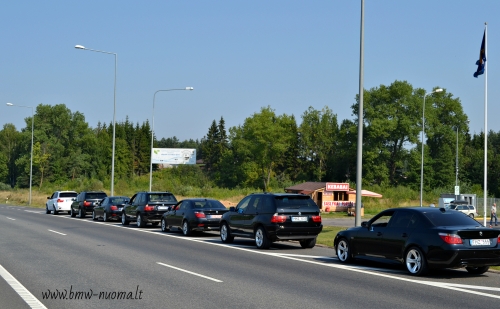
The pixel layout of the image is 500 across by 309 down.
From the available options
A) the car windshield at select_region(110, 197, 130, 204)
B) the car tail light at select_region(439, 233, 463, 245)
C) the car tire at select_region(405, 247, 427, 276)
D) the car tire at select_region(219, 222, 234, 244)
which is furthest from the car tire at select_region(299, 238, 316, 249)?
the car windshield at select_region(110, 197, 130, 204)

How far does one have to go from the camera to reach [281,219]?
19.5 metres

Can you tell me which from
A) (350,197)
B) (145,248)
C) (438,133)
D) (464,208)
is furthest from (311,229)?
(438,133)

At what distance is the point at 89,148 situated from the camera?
12744 centimetres

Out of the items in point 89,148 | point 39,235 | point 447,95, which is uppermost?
point 447,95

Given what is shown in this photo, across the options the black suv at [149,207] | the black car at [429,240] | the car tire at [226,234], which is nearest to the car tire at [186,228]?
the car tire at [226,234]

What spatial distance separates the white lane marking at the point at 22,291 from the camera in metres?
10.1

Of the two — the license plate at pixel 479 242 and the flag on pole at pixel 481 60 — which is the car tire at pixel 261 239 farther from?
the flag on pole at pixel 481 60

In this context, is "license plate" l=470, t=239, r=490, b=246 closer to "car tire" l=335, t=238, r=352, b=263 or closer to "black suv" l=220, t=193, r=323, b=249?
"car tire" l=335, t=238, r=352, b=263

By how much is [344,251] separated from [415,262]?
8.93ft

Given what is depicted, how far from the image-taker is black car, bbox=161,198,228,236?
25.1 m

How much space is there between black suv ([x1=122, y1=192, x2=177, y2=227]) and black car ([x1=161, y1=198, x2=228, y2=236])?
3824 millimetres

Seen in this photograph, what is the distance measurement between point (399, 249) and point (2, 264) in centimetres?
905

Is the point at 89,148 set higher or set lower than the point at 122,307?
higher

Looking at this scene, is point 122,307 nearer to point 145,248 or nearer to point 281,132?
point 145,248
